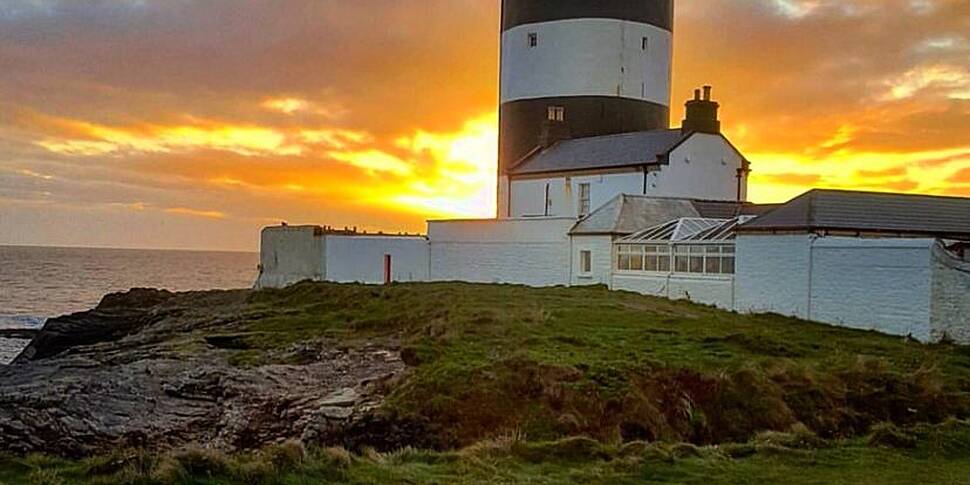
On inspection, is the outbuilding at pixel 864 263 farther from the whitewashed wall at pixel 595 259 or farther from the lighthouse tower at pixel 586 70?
the lighthouse tower at pixel 586 70

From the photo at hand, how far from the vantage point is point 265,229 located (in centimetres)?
4009

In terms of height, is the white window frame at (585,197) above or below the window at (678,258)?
above

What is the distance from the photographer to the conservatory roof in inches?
981

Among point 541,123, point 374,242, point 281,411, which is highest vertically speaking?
point 541,123

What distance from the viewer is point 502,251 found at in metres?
31.2

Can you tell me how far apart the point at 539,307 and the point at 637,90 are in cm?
1723

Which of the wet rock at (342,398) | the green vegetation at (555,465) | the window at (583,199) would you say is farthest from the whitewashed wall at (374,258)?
the green vegetation at (555,465)

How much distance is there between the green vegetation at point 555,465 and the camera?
350 inches

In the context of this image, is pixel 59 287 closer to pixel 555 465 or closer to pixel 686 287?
pixel 686 287

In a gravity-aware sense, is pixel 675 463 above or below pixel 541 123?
below

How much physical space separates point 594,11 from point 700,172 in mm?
8100

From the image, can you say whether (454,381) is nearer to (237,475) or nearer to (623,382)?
(623,382)

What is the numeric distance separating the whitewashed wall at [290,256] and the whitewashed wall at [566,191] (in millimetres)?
7646

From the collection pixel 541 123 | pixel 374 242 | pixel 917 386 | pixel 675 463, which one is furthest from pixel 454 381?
pixel 541 123
